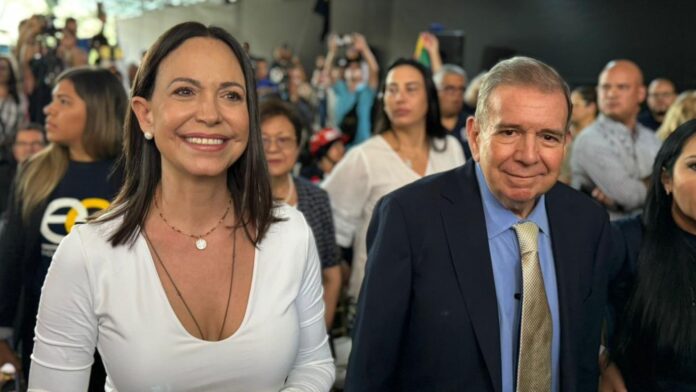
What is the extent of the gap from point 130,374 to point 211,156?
1.55ft

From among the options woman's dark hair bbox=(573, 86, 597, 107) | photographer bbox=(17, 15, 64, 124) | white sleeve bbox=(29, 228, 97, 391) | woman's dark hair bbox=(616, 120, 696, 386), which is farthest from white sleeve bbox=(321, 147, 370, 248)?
photographer bbox=(17, 15, 64, 124)

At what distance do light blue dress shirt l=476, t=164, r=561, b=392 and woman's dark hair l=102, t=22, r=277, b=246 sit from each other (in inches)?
21.5

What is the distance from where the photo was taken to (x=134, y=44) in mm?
17062

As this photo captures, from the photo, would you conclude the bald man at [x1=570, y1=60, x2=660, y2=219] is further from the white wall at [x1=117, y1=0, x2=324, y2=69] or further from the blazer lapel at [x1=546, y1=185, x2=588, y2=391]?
the white wall at [x1=117, y1=0, x2=324, y2=69]

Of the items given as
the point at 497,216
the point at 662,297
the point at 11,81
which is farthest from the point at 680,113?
the point at 11,81

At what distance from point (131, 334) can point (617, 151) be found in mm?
3116

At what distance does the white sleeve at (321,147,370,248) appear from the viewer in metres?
3.55

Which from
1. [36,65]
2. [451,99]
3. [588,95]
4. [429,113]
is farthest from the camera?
[36,65]

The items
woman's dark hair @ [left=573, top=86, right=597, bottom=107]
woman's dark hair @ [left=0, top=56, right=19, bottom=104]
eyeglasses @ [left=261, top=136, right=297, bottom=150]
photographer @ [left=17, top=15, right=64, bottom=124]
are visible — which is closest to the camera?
eyeglasses @ [left=261, top=136, right=297, bottom=150]

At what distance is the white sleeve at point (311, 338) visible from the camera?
177 cm

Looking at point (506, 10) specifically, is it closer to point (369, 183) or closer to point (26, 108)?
point (26, 108)

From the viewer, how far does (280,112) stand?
332 cm

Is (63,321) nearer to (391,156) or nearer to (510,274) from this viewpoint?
(510,274)

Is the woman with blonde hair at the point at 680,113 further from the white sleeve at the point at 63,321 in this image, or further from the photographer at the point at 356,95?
the white sleeve at the point at 63,321
